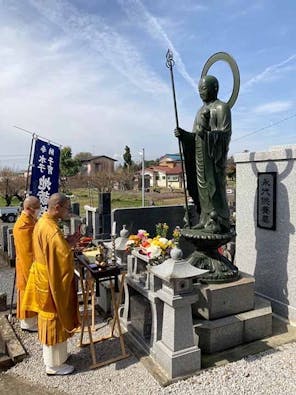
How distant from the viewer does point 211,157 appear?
173 inches

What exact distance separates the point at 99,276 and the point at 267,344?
239 centimetres

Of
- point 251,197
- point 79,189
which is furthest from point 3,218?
point 79,189

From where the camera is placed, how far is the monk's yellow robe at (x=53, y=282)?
11.4ft

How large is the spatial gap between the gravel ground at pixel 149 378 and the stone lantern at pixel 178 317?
0.16m

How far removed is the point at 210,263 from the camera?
15.0ft

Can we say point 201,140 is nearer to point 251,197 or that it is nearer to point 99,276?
point 251,197

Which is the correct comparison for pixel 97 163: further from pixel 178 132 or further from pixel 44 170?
pixel 178 132

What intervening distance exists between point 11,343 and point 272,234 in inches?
160

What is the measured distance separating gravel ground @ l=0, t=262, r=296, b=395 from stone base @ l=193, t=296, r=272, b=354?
299 mm

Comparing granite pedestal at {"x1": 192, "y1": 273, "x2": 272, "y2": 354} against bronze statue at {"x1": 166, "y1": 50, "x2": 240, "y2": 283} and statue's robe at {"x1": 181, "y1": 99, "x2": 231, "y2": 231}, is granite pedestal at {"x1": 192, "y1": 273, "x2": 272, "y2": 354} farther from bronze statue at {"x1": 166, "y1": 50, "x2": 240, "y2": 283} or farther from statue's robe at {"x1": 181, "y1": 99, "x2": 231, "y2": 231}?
statue's robe at {"x1": 181, "y1": 99, "x2": 231, "y2": 231}

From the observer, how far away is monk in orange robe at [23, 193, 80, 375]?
3473 mm

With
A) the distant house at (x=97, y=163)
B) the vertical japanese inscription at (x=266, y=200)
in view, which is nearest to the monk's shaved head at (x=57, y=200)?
the vertical japanese inscription at (x=266, y=200)

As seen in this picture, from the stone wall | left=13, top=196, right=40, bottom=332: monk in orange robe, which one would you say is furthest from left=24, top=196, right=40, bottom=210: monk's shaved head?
the stone wall

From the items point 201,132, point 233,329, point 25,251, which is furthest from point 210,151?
point 25,251
